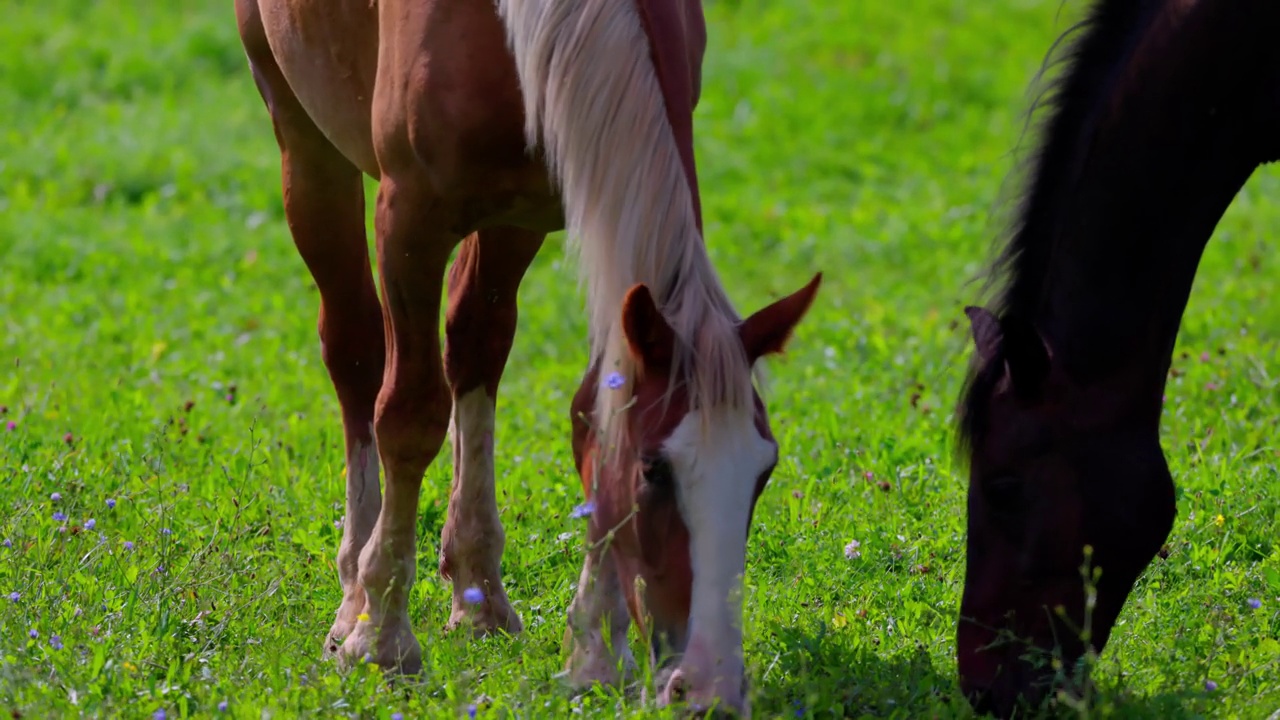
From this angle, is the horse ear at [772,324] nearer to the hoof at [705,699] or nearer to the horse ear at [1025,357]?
the horse ear at [1025,357]

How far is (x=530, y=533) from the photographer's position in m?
4.62

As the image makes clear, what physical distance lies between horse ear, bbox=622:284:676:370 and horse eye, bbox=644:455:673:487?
20 cm

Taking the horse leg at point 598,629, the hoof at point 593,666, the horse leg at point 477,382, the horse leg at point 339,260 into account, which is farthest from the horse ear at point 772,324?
the horse leg at point 339,260

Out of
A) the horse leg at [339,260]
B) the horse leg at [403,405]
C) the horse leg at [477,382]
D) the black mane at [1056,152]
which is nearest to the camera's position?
the black mane at [1056,152]

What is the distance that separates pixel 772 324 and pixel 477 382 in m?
1.53

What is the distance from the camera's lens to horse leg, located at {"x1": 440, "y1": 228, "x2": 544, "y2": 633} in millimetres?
4285

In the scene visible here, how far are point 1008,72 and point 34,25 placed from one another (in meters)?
7.86

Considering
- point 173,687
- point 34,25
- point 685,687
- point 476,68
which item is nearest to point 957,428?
point 685,687

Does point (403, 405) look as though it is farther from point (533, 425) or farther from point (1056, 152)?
point (533, 425)

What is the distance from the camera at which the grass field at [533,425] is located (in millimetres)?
3516

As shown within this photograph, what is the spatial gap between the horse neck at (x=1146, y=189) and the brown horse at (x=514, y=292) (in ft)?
2.27

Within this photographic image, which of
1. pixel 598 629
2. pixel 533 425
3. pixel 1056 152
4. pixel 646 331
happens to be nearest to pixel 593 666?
pixel 598 629

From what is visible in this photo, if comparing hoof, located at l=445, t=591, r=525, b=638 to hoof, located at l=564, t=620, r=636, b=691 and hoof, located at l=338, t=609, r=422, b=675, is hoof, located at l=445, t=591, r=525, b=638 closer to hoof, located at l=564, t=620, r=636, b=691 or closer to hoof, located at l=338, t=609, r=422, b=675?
hoof, located at l=338, t=609, r=422, b=675

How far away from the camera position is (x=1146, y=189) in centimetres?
335
